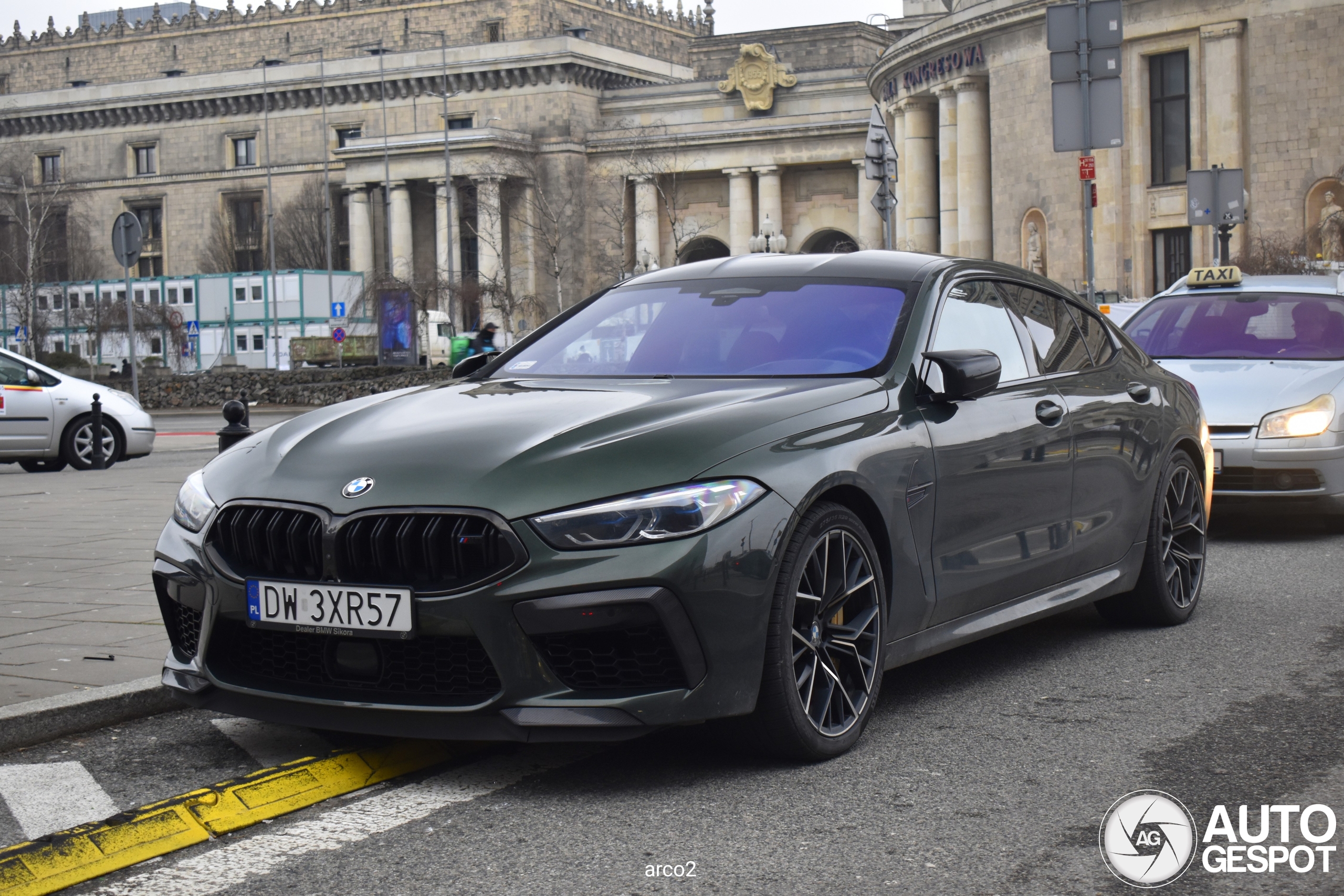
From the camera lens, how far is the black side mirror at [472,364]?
616 cm

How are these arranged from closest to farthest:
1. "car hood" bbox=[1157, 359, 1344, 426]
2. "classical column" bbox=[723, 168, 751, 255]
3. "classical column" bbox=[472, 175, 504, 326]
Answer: "car hood" bbox=[1157, 359, 1344, 426] < "classical column" bbox=[472, 175, 504, 326] < "classical column" bbox=[723, 168, 751, 255]

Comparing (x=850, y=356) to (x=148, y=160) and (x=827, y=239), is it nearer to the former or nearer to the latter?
(x=827, y=239)

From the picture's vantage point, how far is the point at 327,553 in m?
4.25

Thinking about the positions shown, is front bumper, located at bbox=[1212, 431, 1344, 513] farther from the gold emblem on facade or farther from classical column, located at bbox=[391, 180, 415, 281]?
classical column, located at bbox=[391, 180, 415, 281]

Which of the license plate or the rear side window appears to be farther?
the rear side window

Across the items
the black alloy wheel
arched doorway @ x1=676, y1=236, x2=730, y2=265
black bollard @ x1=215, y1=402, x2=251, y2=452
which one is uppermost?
arched doorway @ x1=676, y1=236, x2=730, y2=265

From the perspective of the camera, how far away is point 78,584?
26.9ft

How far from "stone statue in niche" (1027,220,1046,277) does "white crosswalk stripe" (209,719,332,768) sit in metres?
43.9

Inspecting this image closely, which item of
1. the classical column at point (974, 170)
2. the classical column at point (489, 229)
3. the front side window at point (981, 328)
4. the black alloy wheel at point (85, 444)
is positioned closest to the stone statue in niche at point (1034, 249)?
the classical column at point (974, 170)

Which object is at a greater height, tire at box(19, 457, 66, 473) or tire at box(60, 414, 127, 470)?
tire at box(60, 414, 127, 470)

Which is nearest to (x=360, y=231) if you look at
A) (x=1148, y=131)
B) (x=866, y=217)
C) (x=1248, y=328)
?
(x=866, y=217)

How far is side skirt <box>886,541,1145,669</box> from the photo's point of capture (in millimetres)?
5109

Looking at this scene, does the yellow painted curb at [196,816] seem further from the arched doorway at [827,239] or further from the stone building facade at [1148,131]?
the arched doorway at [827,239]

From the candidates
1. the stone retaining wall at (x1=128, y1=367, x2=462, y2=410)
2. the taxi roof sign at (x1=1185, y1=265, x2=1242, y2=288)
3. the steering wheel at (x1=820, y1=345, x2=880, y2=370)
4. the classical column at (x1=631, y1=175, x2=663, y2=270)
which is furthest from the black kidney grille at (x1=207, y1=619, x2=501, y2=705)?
the classical column at (x1=631, y1=175, x2=663, y2=270)
